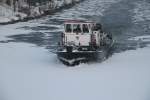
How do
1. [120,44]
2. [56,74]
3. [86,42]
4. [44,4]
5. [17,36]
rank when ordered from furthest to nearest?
[44,4] → [17,36] → [120,44] → [86,42] → [56,74]

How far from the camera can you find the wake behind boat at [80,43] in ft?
106

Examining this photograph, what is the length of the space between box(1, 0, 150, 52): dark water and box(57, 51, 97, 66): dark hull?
712cm

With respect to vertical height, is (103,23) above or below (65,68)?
above

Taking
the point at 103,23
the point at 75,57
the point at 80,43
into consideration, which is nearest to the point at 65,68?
the point at 75,57

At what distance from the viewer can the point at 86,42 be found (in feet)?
113

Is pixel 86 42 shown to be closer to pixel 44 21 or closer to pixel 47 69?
pixel 47 69

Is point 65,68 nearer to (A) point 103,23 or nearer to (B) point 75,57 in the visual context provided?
(B) point 75,57

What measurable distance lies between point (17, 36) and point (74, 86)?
74.1 ft

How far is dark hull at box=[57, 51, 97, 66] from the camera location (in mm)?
32031

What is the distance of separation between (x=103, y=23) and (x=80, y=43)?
74.0 feet

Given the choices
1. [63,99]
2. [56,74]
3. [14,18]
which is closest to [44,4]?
[14,18]

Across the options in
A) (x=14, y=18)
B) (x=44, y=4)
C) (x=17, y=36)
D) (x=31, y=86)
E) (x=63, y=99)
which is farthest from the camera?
(x=44, y=4)

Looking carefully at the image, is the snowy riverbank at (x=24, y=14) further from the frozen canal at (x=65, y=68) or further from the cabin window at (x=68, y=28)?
the cabin window at (x=68, y=28)

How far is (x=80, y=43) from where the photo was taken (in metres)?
34.3
